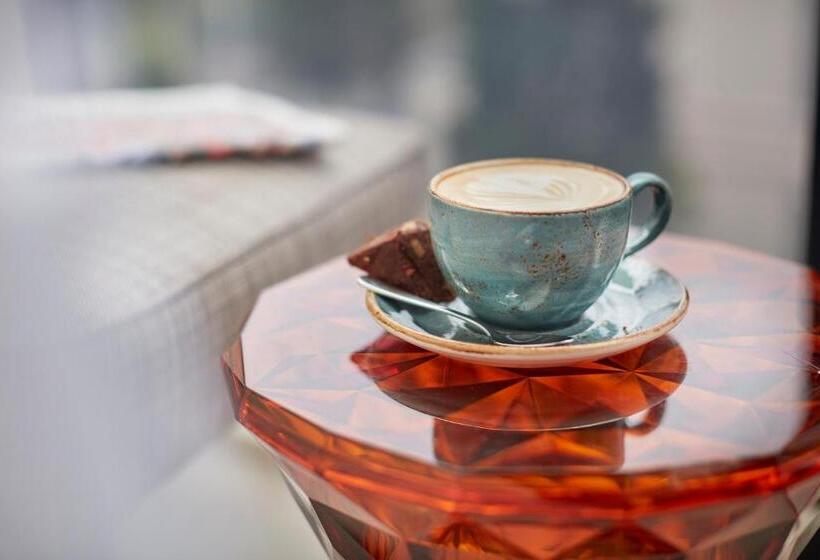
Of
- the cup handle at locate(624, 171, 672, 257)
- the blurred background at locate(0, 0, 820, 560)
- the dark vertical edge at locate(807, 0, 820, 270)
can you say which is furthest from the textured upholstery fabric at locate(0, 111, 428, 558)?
the dark vertical edge at locate(807, 0, 820, 270)

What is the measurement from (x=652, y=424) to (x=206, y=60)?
1.32 meters

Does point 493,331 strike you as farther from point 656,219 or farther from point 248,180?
→ point 248,180

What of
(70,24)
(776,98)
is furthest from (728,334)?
(70,24)

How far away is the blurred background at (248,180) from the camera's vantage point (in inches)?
25.6

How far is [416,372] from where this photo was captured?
1.46 ft

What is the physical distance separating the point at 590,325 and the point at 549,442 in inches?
4.2

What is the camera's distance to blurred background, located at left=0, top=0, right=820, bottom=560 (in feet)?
2.14

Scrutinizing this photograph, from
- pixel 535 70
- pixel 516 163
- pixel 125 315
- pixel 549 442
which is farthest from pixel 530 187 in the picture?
pixel 535 70

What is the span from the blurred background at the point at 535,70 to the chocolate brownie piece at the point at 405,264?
28.8 inches

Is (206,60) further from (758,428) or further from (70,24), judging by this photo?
(758,428)

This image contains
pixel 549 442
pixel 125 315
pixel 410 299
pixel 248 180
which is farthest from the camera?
pixel 248 180

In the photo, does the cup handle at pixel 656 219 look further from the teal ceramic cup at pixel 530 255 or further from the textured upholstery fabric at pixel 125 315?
the textured upholstery fabric at pixel 125 315

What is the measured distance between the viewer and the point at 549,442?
38 centimetres

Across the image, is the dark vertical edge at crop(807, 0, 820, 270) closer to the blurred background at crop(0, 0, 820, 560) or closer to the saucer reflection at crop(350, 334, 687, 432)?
the blurred background at crop(0, 0, 820, 560)
